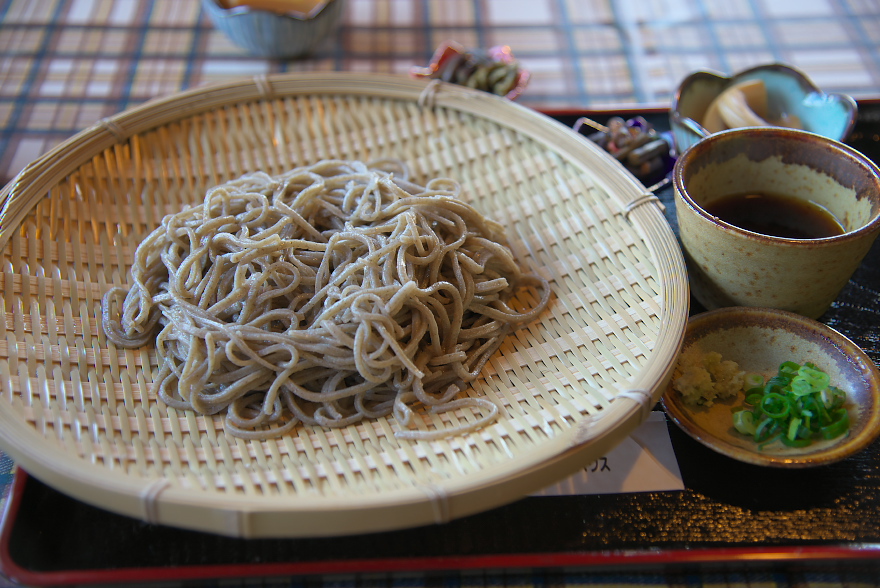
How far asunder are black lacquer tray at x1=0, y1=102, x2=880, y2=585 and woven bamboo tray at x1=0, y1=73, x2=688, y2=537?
18 centimetres

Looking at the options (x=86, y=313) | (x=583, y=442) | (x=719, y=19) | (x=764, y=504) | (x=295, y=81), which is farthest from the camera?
(x=719, y=19)

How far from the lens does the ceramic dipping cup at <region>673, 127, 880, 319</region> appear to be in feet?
5.70

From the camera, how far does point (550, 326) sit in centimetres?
188

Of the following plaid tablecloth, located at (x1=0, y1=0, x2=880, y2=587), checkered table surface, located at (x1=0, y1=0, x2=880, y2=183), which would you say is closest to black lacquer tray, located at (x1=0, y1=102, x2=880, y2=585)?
plaid tablecloth, located at (x1=0, y1=0, x2=880, y2=587)

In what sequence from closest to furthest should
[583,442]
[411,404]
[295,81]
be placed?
[583,442]
[411,404]
[295,81]

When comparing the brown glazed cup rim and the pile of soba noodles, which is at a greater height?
the brown glazed cup rim

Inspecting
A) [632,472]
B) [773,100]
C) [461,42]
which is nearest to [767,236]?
[632,472]

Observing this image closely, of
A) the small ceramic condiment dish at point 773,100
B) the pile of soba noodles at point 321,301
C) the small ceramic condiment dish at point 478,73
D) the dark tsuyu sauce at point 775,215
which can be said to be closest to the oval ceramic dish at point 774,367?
the dark tsuyu sauce at point 775,215

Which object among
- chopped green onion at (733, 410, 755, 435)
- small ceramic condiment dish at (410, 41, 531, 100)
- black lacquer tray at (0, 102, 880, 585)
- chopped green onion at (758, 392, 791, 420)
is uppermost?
small ceramic condiment dish at (410, 41, 531, 100)

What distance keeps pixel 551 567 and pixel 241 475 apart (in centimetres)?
72

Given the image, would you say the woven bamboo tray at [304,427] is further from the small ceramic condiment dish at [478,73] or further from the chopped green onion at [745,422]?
the small ceramic condiment dish at [478,73]

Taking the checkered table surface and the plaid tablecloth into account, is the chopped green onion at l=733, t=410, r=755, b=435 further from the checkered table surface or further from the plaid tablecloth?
the checkered table surface

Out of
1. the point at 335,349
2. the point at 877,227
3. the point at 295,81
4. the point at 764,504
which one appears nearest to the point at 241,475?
the point at 335,349

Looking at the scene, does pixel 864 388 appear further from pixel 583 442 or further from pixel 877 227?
pixel 583 442
